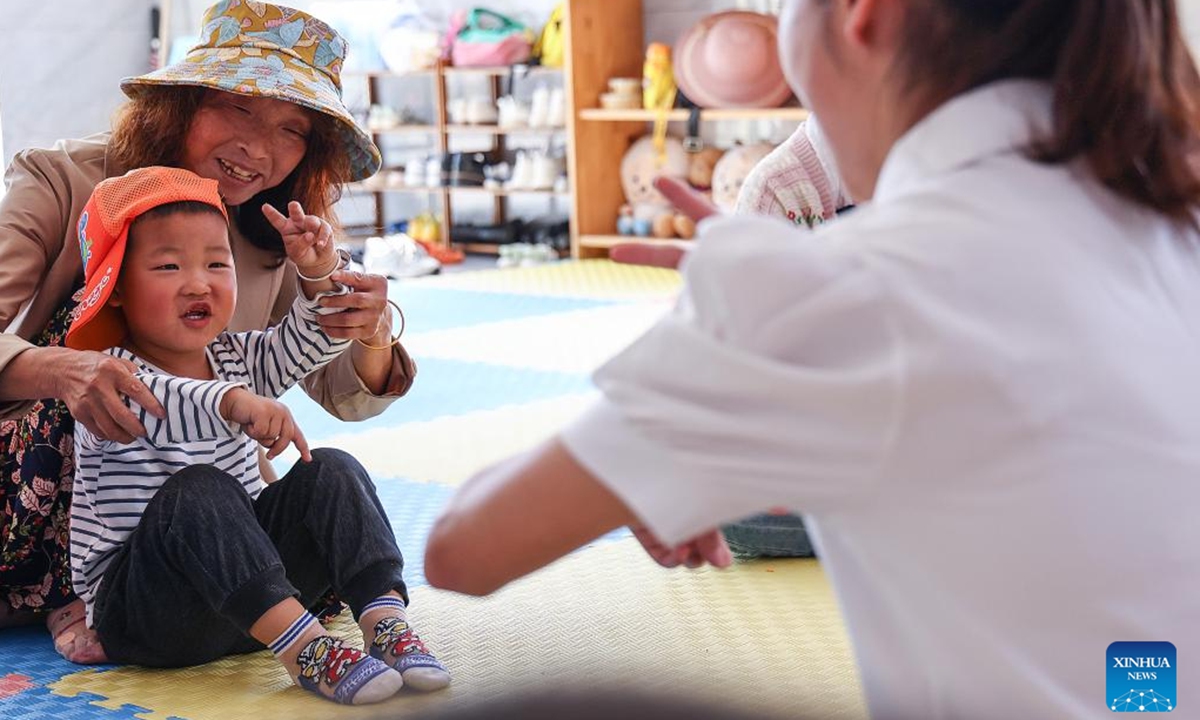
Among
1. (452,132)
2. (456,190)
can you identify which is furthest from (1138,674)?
(452,132)

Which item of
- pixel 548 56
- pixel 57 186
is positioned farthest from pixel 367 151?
pixel 548 56

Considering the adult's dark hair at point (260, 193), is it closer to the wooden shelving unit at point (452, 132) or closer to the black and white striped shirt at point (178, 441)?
the black and white striped shirt at point (178, 441)

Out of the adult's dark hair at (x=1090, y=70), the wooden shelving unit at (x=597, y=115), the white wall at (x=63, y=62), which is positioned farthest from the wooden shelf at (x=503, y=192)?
the adult's dark hair at (x=1090, y=70)

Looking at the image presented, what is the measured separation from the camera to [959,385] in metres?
0.63

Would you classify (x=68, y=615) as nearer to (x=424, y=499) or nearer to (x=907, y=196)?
(x=424, y=499)

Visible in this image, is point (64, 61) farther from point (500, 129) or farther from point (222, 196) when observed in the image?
point (222, 196)

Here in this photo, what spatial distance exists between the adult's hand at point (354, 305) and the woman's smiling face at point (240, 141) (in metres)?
0.21

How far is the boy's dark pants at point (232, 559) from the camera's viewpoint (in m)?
1.69

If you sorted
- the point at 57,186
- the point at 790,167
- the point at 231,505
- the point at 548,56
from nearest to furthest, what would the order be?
the point at 231,505 → the point at 57,186 → the point at 790,167 → the point at 548,56

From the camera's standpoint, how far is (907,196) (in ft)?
2.27

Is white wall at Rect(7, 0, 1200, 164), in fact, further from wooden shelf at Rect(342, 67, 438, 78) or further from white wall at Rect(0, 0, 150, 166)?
wooden shelf at Rect(342, 67, 438, 78)

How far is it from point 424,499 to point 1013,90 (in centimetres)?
204

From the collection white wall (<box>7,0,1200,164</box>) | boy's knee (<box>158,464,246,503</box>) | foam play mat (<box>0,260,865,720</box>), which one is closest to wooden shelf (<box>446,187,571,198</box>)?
white wall (<box>7,0,1200,164</box>)

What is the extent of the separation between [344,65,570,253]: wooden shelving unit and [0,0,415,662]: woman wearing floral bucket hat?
4504 millimetres
